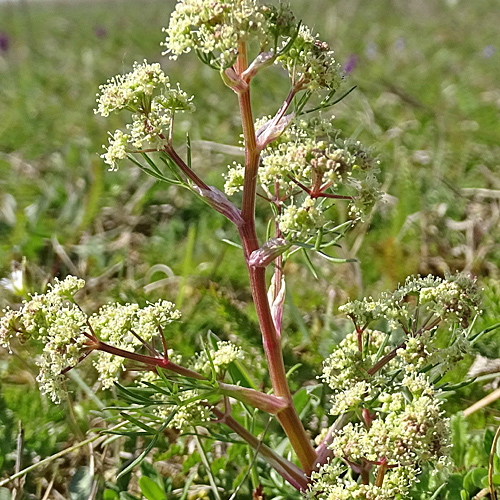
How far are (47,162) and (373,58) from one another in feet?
16.9

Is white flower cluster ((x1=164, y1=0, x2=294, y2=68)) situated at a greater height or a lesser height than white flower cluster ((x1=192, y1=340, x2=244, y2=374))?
greater

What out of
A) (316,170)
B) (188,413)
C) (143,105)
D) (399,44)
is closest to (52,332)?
(188,413)

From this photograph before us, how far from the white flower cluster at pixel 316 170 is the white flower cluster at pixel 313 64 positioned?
0.32ft

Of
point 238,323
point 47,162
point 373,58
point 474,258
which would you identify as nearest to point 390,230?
point 474,258

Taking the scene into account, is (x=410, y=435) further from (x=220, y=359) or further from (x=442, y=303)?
(x=220, y=359)

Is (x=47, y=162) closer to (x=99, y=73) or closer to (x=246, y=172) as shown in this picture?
(x=99, y=73)

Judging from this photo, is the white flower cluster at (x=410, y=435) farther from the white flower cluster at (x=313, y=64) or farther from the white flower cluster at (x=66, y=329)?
the white flower cluster at (x=313, y=64)

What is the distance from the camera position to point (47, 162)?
16.9ft

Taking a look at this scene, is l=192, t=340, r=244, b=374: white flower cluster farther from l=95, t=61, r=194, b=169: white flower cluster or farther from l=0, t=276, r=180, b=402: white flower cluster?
l=95, t=61, r=194, b=169: white flower cluster

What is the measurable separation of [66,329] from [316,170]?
0.74m

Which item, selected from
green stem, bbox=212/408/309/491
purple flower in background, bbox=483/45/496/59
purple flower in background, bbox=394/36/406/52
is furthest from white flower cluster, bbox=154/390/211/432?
purple flower in background, bbox=394/36/406/52

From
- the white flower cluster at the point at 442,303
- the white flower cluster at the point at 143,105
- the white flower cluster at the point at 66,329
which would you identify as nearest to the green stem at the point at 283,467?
the white flower cluster at the point at 66,329

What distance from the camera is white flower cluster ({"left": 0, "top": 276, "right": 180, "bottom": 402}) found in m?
1.54

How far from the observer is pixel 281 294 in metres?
1.82
